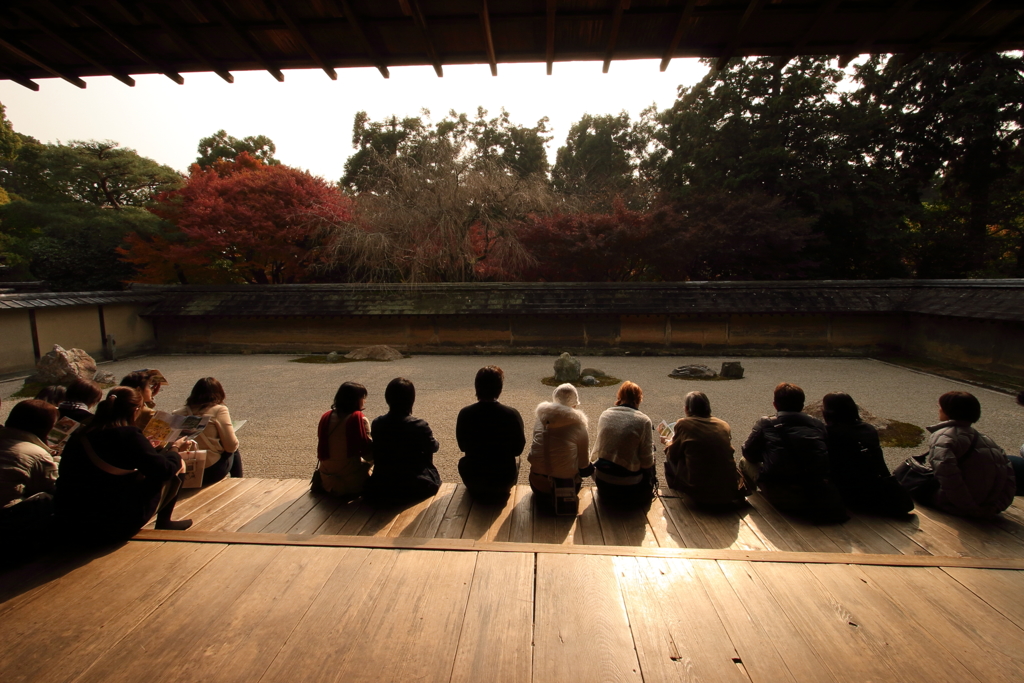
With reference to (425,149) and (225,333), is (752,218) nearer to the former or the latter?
(425,149)

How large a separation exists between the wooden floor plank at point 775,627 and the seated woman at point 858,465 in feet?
4.26

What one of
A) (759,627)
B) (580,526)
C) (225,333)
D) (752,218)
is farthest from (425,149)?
(759,627)

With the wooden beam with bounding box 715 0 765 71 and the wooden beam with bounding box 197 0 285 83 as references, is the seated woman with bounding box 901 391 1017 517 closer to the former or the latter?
the wooden beam with bounding box 715 0 765 71

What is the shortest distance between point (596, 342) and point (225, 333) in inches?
397

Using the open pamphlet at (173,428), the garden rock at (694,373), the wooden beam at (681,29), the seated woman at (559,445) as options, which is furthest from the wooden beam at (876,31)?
the garden rock at (694,373)

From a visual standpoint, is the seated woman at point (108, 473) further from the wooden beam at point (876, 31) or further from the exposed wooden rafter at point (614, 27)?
the wooden beam at point (876, 31)

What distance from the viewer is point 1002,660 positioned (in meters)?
1.77

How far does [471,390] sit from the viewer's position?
858 cm

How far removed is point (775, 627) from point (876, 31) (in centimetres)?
319

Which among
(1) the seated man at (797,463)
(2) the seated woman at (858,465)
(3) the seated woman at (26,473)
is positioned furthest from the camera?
(2) the seated woman at (858,465)

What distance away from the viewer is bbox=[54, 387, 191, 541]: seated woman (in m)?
2.43

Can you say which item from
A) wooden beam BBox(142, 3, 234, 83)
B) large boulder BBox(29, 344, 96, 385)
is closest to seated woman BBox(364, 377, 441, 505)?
wooden beam BBox(142, 3, 234, 83)

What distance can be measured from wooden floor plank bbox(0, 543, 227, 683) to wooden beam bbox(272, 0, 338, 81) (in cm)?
291

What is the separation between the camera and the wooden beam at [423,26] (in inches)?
104
